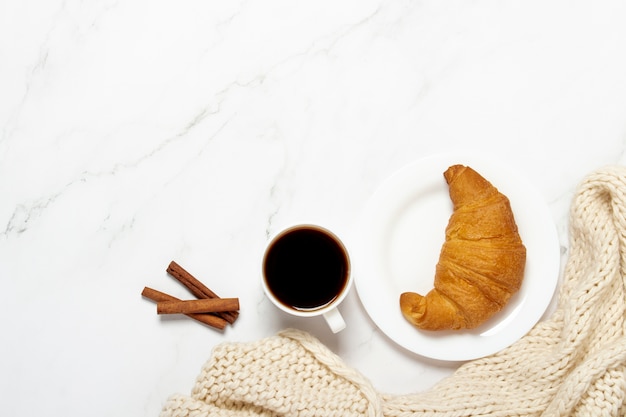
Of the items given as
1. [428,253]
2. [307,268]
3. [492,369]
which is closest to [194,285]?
[307,268]

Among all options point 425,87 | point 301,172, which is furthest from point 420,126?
point 301,172

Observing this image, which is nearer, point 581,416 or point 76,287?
point 581,416

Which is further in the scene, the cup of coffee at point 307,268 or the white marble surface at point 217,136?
the white marble surface at point 217,136

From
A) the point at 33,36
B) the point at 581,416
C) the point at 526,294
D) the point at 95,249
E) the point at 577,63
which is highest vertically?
the point at 33,36

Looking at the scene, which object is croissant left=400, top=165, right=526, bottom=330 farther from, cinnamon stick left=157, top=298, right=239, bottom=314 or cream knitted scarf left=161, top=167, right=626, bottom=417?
cinnamon stick left=157, top=298, right=239, bottom=314

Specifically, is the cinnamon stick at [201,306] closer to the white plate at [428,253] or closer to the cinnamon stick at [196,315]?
the cinnamon stick at [196,315]

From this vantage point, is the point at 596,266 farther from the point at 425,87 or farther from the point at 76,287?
the point at 76,287

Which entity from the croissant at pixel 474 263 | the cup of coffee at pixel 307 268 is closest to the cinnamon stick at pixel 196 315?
the cup of coffee at pixel 307 268
